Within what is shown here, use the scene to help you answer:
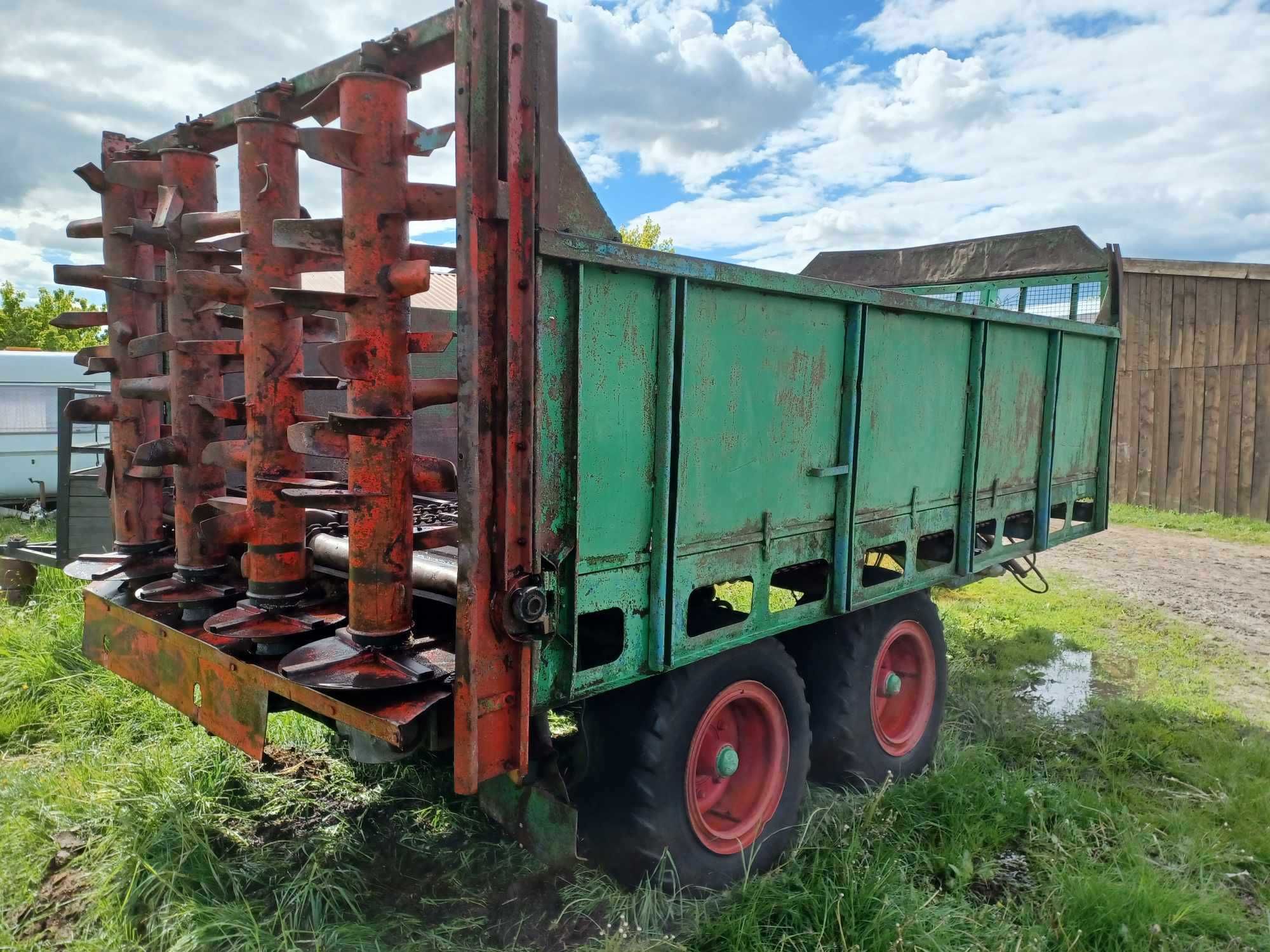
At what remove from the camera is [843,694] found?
162 inches

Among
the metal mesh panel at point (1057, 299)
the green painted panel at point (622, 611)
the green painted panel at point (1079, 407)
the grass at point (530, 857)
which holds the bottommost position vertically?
the grass at point (530, 857)

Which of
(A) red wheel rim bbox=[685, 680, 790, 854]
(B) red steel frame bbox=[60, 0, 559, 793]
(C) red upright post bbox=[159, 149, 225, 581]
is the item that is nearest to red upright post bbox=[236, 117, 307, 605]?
(B) red steel frame bbox=[60, 0, 559, 793]

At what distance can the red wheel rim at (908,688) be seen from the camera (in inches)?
181

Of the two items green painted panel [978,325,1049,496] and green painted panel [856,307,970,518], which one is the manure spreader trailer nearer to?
green painted panel [856,307,970,518]

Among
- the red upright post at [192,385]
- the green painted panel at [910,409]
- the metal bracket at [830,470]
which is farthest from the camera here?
the green painted panel at [910,409]

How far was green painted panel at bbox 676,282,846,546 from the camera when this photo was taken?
10.1ft

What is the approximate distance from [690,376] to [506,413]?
2.66 feet

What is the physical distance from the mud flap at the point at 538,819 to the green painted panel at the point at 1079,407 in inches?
164

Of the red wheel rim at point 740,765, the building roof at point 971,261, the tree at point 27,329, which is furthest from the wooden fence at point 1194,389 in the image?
the tree at point 27,329

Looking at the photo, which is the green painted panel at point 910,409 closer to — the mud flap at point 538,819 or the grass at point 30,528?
the mud flap at point 538,819

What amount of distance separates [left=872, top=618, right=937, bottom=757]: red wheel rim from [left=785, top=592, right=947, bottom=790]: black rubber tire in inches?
12.8

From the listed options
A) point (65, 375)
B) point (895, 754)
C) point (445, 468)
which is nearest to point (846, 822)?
point (895, 754)

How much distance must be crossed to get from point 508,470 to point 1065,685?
16.7ft

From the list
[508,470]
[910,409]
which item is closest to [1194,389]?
[910,409]
